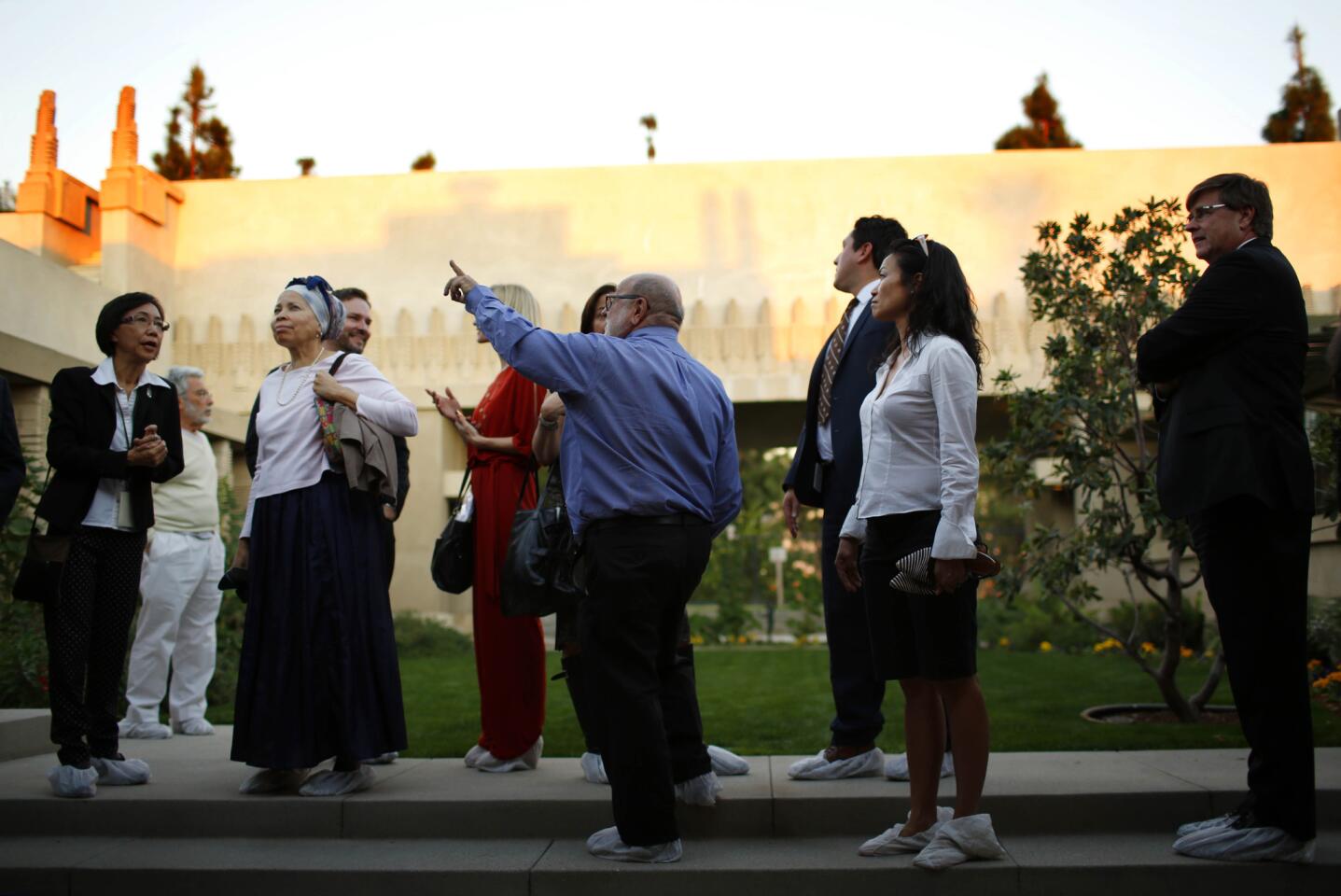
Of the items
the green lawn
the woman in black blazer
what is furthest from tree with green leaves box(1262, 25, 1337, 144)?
the woman in black blazer

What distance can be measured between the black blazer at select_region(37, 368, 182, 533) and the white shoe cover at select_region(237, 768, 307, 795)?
1.13m

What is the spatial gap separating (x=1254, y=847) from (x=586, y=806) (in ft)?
6.82

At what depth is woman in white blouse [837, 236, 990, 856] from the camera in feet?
10.8

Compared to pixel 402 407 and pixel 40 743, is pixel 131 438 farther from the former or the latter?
pixel 40 743

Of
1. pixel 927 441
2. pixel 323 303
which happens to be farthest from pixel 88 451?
pixel 927 441

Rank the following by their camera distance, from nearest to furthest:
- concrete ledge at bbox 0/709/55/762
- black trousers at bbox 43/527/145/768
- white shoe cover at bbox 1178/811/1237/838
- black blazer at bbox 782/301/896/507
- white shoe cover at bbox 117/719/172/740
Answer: white shoe cover at bbox 1178/811/1237/838
black trousers at bbox 43/527/145/768
black blazer at bbox 782/301/896/507
concrete ledge at bbox 0/709/55/762
white shoe cover at bbox 117/719/172/740

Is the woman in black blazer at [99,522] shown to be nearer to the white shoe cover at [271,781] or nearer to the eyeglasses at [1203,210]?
the white shoe cover at [271,781]

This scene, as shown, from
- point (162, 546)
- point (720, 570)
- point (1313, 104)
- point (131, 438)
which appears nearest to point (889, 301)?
point (131, 438)

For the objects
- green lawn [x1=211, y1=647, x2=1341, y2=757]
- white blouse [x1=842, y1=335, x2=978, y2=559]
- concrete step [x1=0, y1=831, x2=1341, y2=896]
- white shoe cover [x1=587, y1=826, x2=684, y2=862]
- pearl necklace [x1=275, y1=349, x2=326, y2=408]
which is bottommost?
green lawn [x1=211, y1=647, x2=1341, y2=757]

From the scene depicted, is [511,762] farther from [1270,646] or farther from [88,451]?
[1270,646]

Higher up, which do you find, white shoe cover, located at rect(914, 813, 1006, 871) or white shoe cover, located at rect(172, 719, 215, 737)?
white shoe cover, located at rect(914, 813, 1006, 871)

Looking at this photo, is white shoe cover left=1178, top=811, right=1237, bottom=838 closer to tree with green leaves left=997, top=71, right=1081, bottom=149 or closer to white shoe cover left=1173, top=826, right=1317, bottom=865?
white shoe cover left=1173, top=826, right=1317, bottom=865

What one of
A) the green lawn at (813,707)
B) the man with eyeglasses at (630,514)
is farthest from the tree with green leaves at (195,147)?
the man with eyeglasses at (630,514)

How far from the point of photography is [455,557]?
468cm
